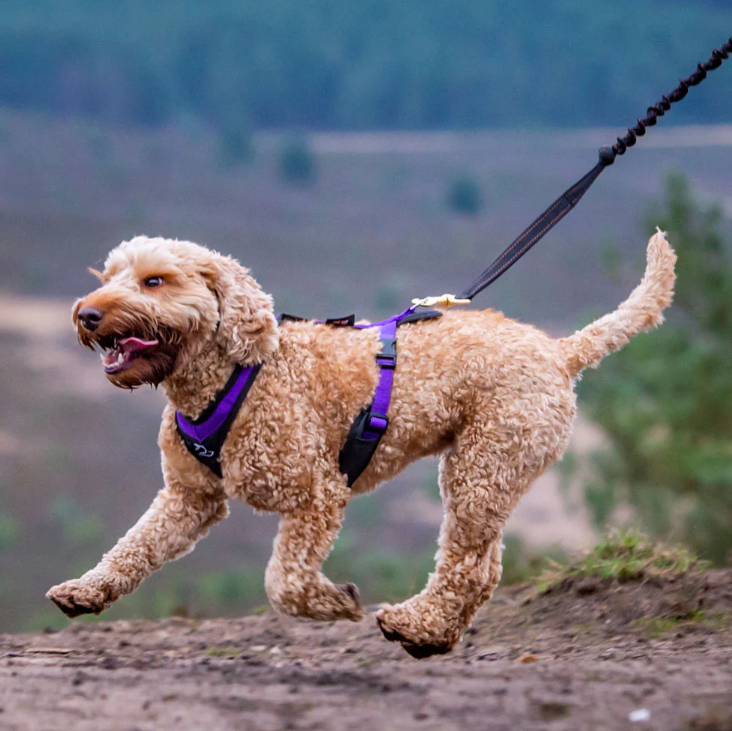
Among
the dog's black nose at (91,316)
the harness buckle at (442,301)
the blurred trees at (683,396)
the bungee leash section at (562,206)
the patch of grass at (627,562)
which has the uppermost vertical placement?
the blurred trees at (683,396)

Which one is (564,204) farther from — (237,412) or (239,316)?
(237,412)

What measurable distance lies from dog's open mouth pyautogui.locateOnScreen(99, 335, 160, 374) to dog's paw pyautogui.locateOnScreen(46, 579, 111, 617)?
0.99m

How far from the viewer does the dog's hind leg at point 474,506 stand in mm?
4281

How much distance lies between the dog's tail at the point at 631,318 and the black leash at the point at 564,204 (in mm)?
459

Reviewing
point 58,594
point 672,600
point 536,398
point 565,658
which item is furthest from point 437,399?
point 672,600

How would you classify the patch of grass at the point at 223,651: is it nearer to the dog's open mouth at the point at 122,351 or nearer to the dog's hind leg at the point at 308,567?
the dog's hind leg at the point at 308,567

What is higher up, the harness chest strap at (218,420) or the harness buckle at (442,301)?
the harness buckle at (442,301)

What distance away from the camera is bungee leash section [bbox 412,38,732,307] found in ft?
15.4

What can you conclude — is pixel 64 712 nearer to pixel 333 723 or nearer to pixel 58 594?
pixel 58 594

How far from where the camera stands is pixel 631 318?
15.2 ft

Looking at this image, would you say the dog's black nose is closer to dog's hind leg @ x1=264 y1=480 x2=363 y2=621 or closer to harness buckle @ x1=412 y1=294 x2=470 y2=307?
dog's hind leg @ x1=264 y1=480 x2=363 y2=621

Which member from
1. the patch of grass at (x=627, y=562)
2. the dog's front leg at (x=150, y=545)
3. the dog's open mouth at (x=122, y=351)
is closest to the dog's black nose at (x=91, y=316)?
the dog's open mouth at (x=122, y=351)

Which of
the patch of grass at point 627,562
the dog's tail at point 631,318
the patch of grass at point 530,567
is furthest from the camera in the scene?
the patch of grass at point 530,567

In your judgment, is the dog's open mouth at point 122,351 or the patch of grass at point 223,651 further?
the patch of grass at point 223,651
